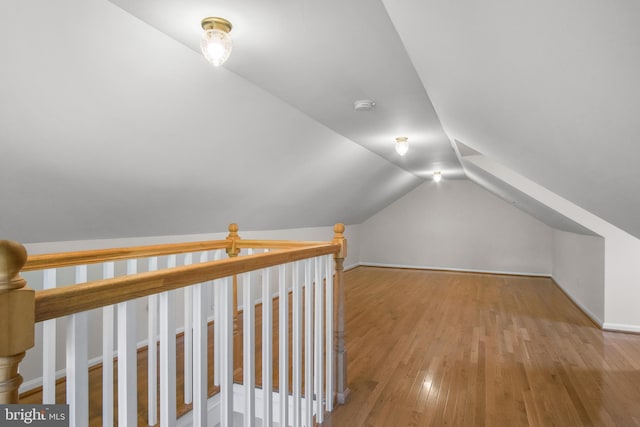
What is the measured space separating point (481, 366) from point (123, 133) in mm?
3052

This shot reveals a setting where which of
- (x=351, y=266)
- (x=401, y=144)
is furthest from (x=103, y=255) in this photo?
(x=351, y=266)

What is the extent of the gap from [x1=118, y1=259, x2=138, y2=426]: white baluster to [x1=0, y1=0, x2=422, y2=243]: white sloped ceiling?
1.21 m

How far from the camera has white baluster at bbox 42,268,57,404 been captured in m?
0.93

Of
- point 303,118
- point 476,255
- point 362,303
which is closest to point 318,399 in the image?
point 303,118

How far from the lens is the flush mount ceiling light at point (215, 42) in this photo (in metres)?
1.62

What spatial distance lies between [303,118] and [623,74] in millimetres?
2327

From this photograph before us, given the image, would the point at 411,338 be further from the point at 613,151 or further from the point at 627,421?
the point at 613,151

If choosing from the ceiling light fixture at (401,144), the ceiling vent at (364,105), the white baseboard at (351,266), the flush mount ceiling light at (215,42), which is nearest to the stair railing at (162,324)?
the flush mount ceiling light at (215,42)

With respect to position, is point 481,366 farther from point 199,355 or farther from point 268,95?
point 268,95

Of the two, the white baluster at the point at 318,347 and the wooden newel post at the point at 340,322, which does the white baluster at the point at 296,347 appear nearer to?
the white baluster at the point at 318,347

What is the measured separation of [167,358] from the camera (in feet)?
3.60

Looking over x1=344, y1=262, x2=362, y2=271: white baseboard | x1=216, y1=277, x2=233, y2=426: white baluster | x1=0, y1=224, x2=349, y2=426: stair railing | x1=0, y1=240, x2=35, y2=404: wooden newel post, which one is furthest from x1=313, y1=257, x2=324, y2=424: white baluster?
x1=344, y1=262, x2=362, y2=271: white baseboard

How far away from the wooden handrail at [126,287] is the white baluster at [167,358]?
0.07m

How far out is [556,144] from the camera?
1.93 meters
